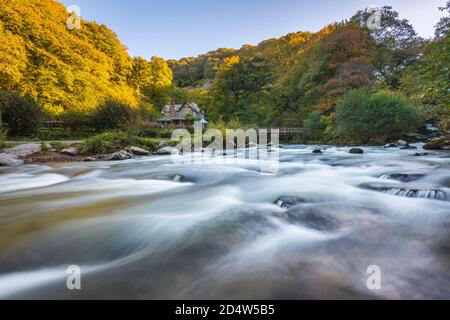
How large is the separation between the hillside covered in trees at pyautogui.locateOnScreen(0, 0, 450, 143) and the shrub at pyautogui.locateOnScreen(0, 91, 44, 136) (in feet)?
0.23

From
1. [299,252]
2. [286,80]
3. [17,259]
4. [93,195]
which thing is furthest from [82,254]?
[286,80]

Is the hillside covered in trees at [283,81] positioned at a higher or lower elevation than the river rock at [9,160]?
higher

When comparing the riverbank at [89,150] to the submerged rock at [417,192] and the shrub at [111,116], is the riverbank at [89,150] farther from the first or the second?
the submerged rock at [417,192]

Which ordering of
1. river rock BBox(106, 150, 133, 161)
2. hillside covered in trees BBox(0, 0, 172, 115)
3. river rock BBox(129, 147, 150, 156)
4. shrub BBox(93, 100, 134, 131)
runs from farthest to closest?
hillside covered in trees BBox(0, 0, 172, 115) < shrub BBox(93, 100, 134, 131) < river rock BBox(129, 147, 150, 156) < river rock BBox(106, 150, 133, 161)

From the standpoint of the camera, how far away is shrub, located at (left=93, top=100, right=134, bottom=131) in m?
19.8

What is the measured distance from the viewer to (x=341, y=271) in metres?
2.30

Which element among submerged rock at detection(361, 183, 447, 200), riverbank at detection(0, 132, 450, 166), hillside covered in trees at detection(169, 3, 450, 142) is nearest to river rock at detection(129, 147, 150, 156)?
riverbank at detection(0, 132, 450, 166)

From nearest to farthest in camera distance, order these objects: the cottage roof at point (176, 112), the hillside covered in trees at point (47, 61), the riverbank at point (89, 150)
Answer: the riverbank at point (89, 150)
the hillside covered in trees at point (47, 61)
the cottage roof at point (176, 112)

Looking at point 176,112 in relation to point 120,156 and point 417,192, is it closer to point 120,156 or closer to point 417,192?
point 120,156

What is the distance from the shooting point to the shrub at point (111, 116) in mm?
19766

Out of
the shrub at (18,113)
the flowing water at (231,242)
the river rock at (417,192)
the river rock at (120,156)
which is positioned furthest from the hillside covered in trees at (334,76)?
the shrub at (18,113)

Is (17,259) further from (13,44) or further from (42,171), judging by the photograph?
(13,44)

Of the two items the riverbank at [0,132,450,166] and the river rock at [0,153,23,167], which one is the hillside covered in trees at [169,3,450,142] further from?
the river rock at [0,153,23,167]

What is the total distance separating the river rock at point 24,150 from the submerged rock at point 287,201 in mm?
10784
